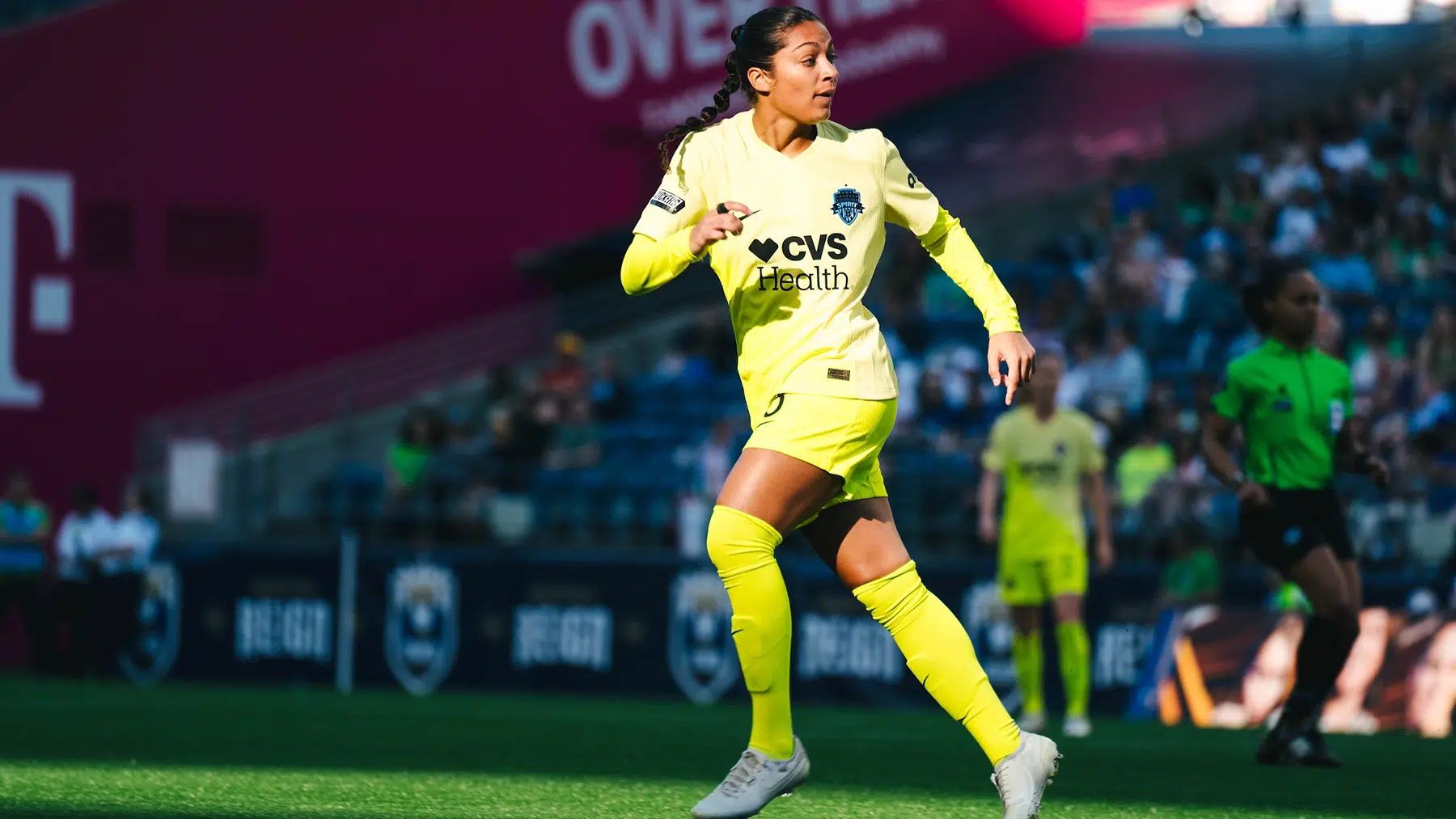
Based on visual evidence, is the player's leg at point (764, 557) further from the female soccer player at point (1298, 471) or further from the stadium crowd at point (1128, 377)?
the stadium crowd at point (1128, 377)

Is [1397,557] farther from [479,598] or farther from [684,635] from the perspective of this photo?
[479,598]

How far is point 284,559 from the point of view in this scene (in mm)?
18812

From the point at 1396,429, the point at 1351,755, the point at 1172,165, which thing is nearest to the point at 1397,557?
the point at 1396,429

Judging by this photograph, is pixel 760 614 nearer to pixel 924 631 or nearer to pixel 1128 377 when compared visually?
pixel 924 631

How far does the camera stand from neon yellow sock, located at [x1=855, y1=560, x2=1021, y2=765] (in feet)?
20.5

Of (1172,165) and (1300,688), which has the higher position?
(1172,165)

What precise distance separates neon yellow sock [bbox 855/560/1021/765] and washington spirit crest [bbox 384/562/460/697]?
12.2 metres

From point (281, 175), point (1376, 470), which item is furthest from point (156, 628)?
point (1376, 470)

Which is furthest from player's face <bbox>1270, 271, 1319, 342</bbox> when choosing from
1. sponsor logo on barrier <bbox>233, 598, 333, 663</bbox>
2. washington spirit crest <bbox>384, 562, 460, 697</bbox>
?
sponsor logo on barrier <bbox>233, 598, 333, 663</bbox>

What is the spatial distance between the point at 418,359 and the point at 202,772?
1717 cm

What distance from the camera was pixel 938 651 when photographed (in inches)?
247

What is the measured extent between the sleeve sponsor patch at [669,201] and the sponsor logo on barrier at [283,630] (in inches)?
505

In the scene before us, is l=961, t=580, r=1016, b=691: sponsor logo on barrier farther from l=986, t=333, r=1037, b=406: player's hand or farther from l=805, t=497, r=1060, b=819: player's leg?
l=986, t=333, r=1037, b=406: player's hand

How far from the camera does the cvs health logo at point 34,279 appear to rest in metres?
22.9
